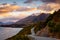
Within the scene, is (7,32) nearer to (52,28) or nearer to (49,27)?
(49,27)

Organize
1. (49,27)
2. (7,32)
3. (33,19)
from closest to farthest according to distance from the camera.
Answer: (49,27) < (7,32) < (33,19)

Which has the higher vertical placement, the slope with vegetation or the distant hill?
the distant hill

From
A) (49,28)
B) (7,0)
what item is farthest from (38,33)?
(7,0)

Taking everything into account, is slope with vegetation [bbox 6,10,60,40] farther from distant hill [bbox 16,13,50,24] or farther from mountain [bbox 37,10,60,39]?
distant hill [bbox 16,13,50,24]

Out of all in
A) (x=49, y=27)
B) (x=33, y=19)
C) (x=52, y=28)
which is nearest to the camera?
(x=52, y=28)

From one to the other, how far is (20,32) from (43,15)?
3.36 ft

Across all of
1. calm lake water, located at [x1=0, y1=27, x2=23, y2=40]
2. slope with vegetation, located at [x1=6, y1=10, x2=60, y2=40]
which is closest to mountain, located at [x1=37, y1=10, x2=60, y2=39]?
slope with vegetation, located at [x1=6, y1=10, x2=60, y2=40]

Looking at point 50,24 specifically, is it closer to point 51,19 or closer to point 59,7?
point 51,19

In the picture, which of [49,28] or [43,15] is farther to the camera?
[43,15]

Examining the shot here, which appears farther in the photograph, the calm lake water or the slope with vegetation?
the calm lake water

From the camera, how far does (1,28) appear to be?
22.7 feet

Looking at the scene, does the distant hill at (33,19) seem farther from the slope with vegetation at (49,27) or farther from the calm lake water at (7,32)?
the calm lake water at (7,32)

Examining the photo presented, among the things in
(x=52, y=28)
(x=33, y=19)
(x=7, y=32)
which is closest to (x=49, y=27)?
(x=52, y=28)

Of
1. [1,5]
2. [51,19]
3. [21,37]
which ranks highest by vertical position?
[1,5]
